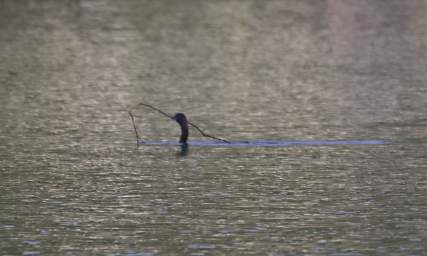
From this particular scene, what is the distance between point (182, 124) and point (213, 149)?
0.73 m

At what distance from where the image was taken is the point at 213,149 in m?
23.7

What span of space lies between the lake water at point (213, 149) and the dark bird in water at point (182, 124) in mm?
521

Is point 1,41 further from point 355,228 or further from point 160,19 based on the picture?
point 355,228

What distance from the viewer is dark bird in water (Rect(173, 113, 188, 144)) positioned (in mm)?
23891

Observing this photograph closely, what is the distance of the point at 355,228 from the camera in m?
17.4

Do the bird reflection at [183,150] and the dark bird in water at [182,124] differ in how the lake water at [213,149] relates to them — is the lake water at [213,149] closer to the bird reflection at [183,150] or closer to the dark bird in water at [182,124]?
the bird reflection at [183,150]

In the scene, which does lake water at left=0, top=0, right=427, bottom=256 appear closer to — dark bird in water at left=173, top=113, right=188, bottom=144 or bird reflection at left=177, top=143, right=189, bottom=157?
bird reflection at left=177, top=143, right=189, bottom=157

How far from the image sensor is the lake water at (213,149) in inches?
675

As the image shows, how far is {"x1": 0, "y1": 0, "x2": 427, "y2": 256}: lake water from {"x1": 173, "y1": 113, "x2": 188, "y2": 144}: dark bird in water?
0.52 metres

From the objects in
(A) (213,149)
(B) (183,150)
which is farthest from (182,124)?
(A) (213,149)

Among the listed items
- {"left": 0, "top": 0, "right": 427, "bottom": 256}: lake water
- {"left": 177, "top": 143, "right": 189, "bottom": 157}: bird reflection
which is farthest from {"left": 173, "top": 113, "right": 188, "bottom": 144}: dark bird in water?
{"left": 0, "top": 0, "right": 427, "bottom": 256}: lake water

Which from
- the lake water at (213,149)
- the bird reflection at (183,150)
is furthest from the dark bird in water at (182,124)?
the lake water at (213,149)

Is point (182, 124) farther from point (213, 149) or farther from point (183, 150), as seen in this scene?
point (213, 149)

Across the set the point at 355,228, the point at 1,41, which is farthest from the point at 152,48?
the point at 355,228
